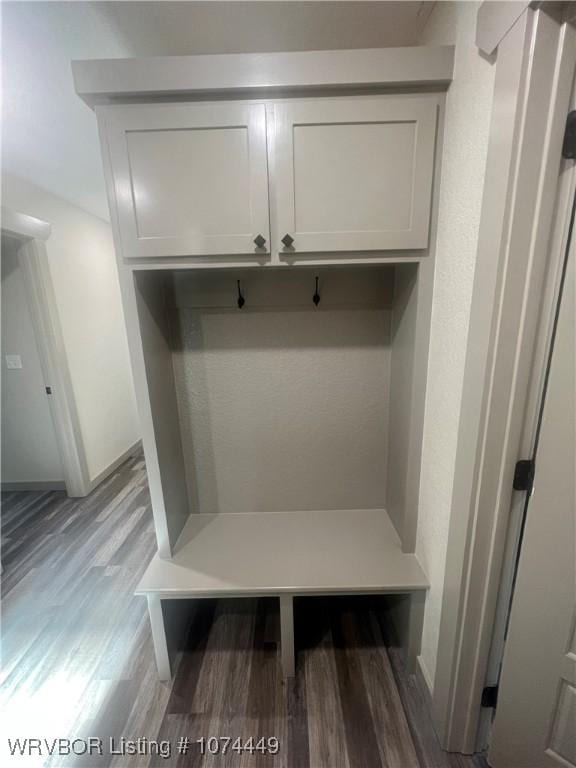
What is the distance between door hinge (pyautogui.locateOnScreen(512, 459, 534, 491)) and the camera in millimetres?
838

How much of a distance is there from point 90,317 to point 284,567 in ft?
9.70

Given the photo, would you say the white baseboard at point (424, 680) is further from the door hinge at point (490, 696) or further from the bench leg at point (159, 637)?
the bench leg at point (159, 637)

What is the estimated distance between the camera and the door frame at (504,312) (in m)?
0.67

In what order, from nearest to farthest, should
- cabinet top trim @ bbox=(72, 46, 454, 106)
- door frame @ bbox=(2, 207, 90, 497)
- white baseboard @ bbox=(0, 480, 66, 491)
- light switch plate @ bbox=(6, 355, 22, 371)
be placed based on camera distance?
cabinet top trim @ bbox=(72, 46, 454, 106) < door frame @ bbox=(2, 207, 90, 497) < light switch plate @ bbox=(6, 355, 22, 371) < white baseboard @ bbox=(0, 480, 66, 491)

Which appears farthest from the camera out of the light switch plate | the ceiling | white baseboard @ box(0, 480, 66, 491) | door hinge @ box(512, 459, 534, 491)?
white baseboard @ box(0, 480, 66, 491)

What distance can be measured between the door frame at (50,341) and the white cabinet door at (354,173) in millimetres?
2216

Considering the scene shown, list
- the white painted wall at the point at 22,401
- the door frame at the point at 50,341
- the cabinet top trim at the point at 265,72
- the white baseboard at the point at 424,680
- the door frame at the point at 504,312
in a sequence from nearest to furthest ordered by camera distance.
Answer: the door frame at the point at 504,312 < the cabinet top trim at the point at 265,72 < the white baseboard at the point at 424,680 < the door frame at the point at 50,341 < the white painted wall at the point at 22,401

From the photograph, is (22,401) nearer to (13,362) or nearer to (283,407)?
(13,362)

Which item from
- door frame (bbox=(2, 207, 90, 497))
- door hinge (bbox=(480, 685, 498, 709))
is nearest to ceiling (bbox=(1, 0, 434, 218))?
door frame (bbox=(2, 207, 90, 497))

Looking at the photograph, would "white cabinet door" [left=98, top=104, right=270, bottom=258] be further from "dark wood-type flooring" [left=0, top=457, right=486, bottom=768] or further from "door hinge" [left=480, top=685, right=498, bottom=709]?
"dark wood-type flooring" [left=0, top=457, right=486, bottom=768]

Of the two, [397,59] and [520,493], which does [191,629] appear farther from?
[397,59]

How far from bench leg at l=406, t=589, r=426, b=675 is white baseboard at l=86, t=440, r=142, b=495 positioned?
9.25ft

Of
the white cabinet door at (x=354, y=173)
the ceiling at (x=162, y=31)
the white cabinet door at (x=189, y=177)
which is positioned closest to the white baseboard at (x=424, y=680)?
the white cabinet door at (x=354, y=173)

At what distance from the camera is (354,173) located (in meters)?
1.03
